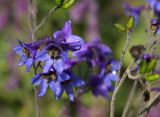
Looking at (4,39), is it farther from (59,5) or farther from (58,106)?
(59,5)

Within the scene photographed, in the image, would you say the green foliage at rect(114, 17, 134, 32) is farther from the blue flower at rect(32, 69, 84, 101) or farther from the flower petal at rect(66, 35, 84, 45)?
the blue flower at rect(32, 69, 84, 101)

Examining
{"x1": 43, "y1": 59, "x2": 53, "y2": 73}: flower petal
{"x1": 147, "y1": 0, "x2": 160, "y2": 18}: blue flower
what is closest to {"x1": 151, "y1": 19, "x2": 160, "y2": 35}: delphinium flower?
{"x1": 43, "y1": 59, "x2": 53, "y2": 73}: flower petal

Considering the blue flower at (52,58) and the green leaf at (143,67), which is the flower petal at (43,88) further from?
the green leaf at (143,67)

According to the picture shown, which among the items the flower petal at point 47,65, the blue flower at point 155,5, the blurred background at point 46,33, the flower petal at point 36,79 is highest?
the blue flower at point 155,5

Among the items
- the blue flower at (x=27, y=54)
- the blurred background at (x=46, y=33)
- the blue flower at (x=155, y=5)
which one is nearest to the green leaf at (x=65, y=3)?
the blue flower at (x=27, y=54)

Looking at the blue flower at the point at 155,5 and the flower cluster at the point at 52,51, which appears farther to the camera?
the blue flower at the point at 155,5

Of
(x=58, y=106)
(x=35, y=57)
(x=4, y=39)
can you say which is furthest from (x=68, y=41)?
(x=4, y=39)
